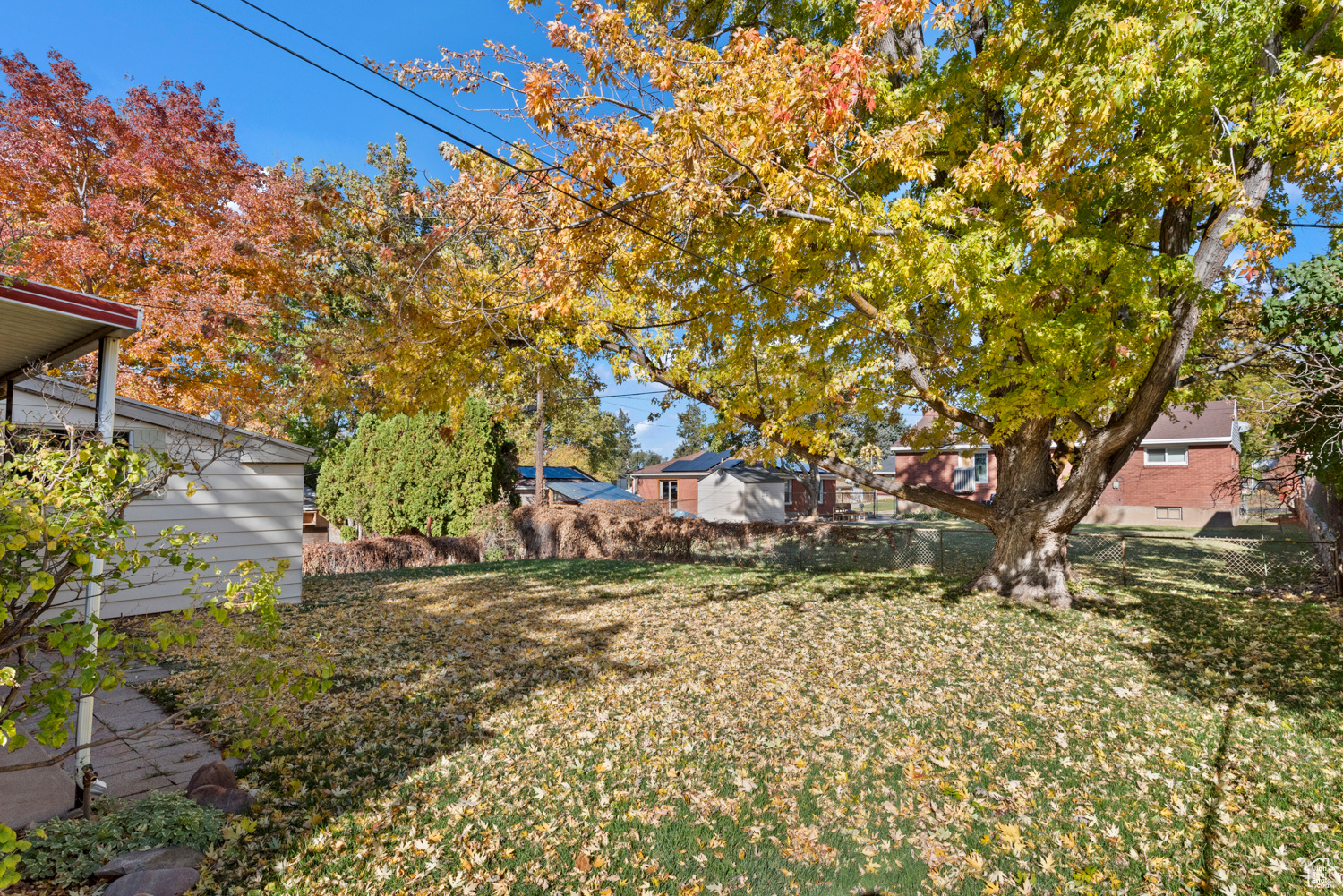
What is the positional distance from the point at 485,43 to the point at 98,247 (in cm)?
979

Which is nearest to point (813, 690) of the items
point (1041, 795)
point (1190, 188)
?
point (1041, 795)

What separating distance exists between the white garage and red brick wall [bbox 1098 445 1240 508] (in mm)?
14392

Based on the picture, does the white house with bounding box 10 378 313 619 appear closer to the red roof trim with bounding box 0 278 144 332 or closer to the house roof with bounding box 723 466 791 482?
the red roof trim with bounding box 0 278 144 332

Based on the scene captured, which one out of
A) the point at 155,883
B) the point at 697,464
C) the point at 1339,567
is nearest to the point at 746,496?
the point at 697,464

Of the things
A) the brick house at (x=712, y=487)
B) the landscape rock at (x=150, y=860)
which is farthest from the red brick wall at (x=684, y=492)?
the landscape rock at (x=150, y=860)

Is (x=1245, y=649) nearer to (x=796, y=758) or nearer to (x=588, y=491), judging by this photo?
(x=796, y=758)

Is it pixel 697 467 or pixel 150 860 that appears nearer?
pixel 150 860

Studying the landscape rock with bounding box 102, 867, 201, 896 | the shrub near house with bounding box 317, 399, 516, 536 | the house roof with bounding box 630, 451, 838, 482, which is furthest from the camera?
the house roof with bounding box 630, 451, 838, 482

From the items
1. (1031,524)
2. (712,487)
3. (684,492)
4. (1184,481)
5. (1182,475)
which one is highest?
(1182,475)

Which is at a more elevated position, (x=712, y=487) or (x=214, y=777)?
(x=712, y=487)

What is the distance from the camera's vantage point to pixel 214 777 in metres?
3.71

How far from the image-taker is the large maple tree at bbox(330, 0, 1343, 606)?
604 centimetres

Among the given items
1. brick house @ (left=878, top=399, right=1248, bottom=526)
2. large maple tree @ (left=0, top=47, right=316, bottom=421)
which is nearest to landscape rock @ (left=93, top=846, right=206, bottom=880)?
large maple tree @ (left=0, top=47, right=316, bottom=421)

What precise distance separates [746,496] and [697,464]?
15.6ft
